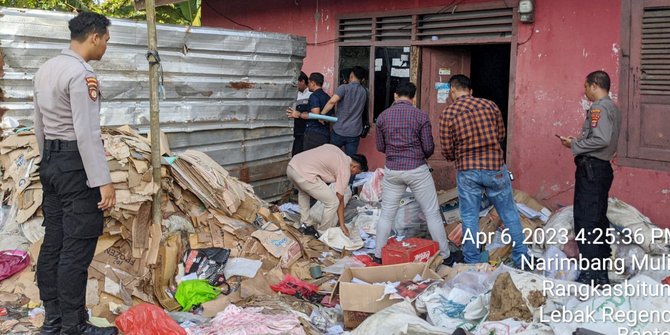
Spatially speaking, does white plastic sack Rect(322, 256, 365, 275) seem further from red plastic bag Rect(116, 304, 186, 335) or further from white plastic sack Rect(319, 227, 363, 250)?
red plastic bag Rect(116, 304, 186, 335)

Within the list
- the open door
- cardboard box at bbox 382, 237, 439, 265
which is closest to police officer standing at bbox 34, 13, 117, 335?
cardboard box at bbox 382, 237, 439, 265

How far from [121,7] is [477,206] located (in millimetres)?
15202

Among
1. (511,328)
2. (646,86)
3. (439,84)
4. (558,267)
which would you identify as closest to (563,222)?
(558,267)

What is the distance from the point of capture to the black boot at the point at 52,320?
439 cm

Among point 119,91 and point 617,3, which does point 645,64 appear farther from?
point 119,91

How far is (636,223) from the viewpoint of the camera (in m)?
6.37

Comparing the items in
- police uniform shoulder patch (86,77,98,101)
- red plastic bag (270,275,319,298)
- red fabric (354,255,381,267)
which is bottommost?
red plastic bag (270,275,319,298)

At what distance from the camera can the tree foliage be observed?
15.2 m

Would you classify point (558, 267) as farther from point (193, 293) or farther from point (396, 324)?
point (193, 293)

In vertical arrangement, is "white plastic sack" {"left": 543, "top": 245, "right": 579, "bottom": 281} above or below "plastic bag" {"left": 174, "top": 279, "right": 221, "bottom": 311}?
above

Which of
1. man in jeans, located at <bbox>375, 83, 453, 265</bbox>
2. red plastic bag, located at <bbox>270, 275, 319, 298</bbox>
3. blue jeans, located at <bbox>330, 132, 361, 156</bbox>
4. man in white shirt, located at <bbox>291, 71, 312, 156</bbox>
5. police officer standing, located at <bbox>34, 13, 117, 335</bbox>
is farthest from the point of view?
man in white shirt, located at <bbox>291, 71, 312, 156</bbox>

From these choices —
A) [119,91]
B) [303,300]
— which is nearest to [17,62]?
[119,91]

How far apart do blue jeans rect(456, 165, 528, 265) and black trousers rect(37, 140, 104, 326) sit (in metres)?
3.36

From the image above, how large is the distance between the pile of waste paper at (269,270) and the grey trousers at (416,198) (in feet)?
0.98
